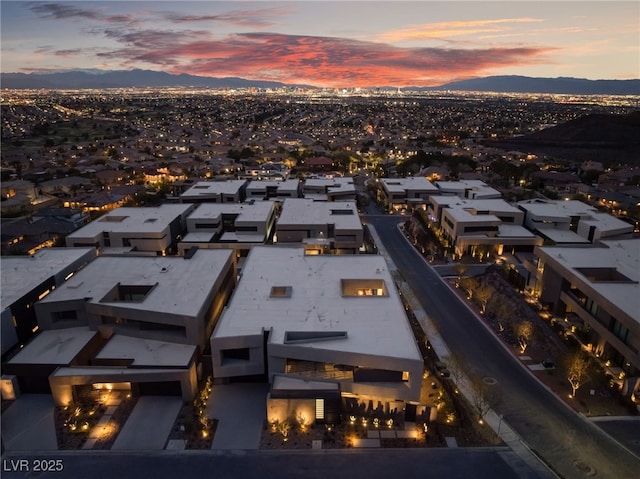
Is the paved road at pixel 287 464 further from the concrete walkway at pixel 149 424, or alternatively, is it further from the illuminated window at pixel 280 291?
the illuminated window at pixel 280 291

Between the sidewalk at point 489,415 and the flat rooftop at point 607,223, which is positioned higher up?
the flat rooftop at point 607,223

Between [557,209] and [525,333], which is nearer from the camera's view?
[525,333]

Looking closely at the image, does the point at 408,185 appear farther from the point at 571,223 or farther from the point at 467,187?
the point at 571,223

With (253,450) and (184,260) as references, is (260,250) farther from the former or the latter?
(253,450)

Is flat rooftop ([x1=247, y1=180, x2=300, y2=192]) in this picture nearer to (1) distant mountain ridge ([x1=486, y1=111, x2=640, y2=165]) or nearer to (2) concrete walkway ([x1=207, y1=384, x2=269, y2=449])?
(2) concrete walkway ([x1=207, y1=384, x2=269, y2=449])

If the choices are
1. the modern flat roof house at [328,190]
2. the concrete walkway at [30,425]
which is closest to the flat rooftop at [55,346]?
the concrete walkway at [30,425]

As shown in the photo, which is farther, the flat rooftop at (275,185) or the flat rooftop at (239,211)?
the flat rooftop at (275,185)

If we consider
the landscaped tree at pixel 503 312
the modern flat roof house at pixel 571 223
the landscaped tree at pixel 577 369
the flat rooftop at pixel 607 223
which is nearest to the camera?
the landscaped tree at pixel 577 369

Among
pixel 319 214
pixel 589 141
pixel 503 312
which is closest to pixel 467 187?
pixel 319 214
